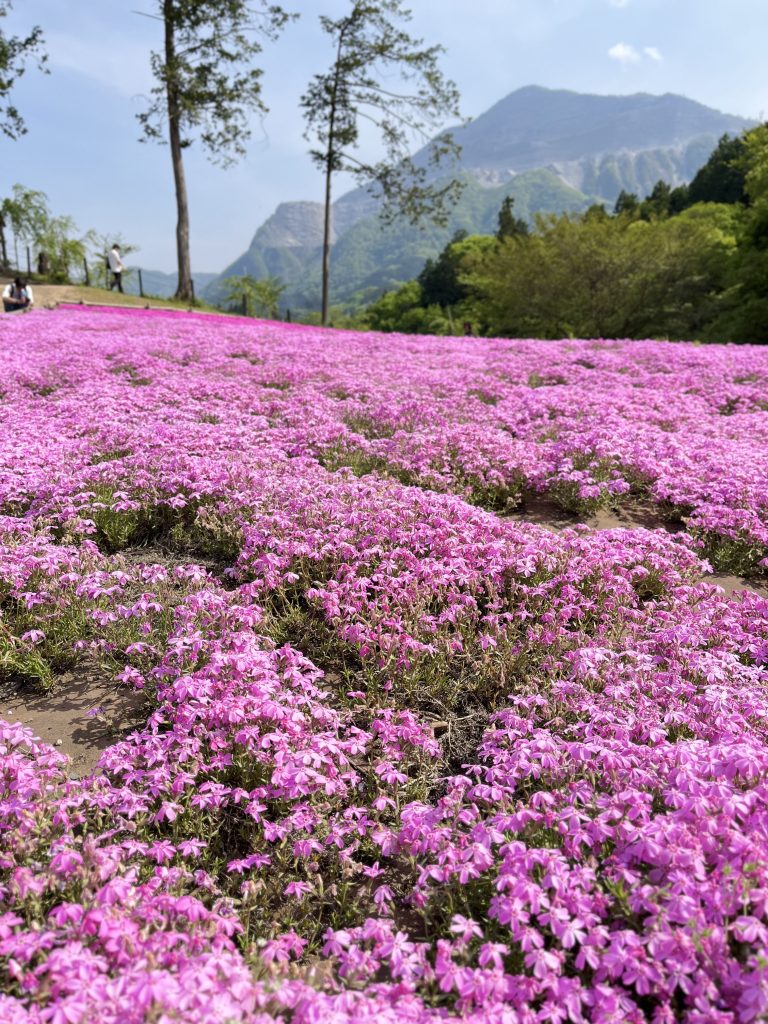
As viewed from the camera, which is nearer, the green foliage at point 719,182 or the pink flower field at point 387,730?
the pink flower field at point 387,730

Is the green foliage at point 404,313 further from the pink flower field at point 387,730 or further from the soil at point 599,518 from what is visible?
the pink flower field at point 387,730

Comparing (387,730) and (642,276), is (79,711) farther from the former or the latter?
(642,276)

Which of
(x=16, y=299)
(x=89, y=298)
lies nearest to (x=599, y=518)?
(x=16, y=299)

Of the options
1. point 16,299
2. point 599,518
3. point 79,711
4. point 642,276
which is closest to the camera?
point 79,711

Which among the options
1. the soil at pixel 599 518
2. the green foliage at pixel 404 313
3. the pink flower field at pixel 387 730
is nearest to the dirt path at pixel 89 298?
the pink flower field at pixel 387 730

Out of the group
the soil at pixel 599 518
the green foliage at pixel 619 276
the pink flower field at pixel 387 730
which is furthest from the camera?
the green foliage at pixel 619 276

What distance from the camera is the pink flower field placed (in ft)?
7.10

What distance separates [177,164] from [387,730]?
35999mm

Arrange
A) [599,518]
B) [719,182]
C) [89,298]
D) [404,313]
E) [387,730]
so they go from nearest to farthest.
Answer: [387,730] < [599,518] < [89,298] < [719,182] < [404,313]

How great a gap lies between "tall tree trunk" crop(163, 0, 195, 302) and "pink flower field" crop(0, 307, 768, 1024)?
92.1 ft

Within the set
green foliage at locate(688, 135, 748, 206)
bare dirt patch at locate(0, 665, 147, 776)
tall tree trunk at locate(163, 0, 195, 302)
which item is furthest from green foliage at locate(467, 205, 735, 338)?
green foliage at locate(688, 135, 748, 206)

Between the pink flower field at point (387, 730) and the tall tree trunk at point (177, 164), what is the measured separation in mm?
28063

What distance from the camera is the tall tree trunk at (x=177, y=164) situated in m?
30.2

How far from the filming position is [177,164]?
106ft
